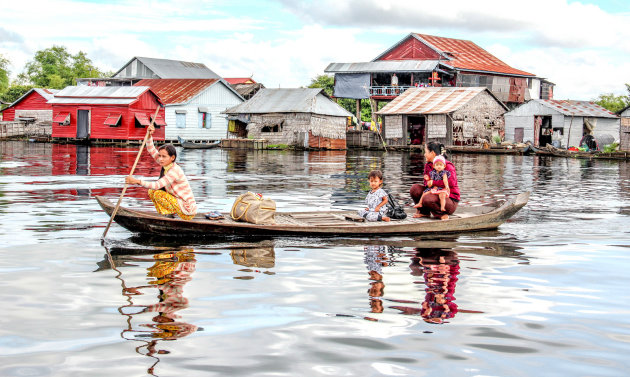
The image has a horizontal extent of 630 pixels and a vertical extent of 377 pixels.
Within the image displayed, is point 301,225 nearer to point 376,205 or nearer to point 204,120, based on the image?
point 376,205

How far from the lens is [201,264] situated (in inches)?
313

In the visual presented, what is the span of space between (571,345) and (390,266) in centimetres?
296

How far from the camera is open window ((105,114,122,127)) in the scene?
41969mm

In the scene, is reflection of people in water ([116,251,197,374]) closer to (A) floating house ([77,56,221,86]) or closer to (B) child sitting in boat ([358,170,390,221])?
(B) child sitting in boat ([358,170,390,221])

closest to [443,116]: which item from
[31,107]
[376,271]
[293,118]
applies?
[293,118]

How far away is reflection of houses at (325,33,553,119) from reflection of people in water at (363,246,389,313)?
3802 centimetres

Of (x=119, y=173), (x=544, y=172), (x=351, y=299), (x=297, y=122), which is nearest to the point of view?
(x=351, y=299)

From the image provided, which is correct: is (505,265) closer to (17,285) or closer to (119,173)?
(17,285)

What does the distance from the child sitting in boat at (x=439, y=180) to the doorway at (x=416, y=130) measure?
33.3m

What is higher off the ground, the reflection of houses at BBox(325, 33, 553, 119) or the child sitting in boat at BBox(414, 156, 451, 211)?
the reflection of houses at BBox(325, 33, 553, 119)

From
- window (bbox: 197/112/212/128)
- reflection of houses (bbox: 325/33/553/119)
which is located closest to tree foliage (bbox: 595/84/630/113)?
reflection of houses (bbox: 325/33/553/119)

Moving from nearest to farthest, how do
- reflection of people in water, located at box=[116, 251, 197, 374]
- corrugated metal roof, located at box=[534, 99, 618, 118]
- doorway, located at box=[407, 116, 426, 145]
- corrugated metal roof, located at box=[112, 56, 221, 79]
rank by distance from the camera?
reflection of people in water, located at box=[116, 251, 197, 374] → corrugated metal roof, located at box=[534, 99, 618, 118] → doorway, located at box=[407, 116, 426, 145] → corrugated metal roof, located at box=[112, 56, 221, 79]

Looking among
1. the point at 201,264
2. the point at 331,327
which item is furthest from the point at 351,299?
the point at 201,264

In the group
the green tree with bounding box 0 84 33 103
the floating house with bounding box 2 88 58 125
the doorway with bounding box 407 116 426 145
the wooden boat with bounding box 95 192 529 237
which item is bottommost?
the wooden boat with bounding box 95 192 529 237
